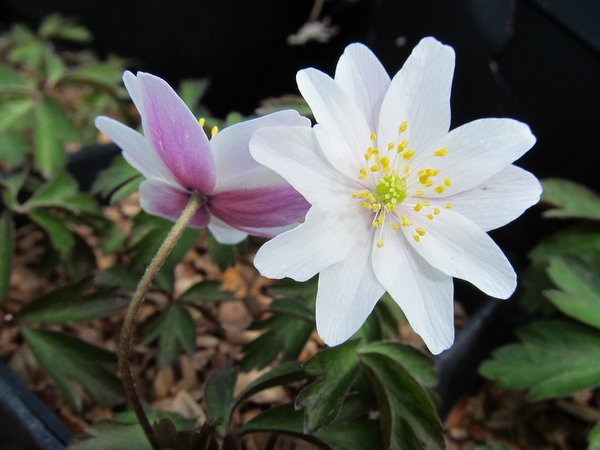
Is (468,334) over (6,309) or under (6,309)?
under

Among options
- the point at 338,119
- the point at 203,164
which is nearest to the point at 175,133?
the point at 203,164

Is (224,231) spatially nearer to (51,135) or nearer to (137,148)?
(137,148)

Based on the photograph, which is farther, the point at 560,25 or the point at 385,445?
the point at 560,25

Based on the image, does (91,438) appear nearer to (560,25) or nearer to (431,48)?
(431,48)

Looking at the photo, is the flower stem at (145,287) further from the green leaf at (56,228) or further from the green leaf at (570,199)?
the green leaf at (570,199)

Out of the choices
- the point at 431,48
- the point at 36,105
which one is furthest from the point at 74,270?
the point at 431,48

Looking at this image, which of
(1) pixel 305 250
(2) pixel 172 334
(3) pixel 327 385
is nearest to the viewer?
(1) pixel 305 250
